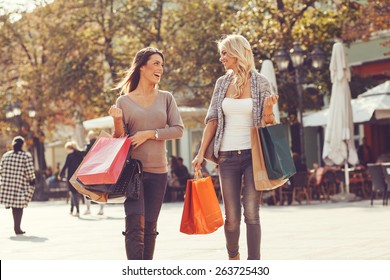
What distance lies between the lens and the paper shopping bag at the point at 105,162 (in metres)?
7.43

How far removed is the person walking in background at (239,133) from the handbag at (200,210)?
0.38ft

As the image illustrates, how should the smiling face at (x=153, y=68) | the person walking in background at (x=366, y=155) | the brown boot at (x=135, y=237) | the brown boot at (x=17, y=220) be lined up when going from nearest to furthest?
the brown boot at (x=135, y=237) < the smiling face at (x=153, y=68) < the brown boot at (x=17, y=220) < the person walking in background at (x=366, y=155)

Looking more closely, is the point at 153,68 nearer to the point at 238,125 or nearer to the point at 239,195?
the point at 238,125

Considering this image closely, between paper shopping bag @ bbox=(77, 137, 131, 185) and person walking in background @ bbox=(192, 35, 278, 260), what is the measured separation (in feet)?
2.78

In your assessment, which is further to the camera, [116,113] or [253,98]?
[253,98]

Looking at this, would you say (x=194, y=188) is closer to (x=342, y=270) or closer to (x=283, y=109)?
(x=342, y=270)

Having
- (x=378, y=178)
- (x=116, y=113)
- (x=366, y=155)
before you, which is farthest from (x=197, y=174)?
(x=366, y=155)

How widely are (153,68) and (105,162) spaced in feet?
3.06

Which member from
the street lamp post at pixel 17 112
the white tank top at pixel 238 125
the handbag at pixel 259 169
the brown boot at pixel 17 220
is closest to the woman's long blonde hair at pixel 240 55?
the white tank top at pixel 238 125

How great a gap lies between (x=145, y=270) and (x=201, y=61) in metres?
27.1

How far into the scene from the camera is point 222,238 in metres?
13.8

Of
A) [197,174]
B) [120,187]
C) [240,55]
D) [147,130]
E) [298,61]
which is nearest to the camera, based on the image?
[120,187]

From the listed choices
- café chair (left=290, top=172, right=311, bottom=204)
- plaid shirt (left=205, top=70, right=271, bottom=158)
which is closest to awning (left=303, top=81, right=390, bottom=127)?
café chair (left=290, top=172, right=311, bottom=204)

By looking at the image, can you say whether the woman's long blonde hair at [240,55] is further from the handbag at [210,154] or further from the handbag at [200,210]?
the handbag at [200,210]
